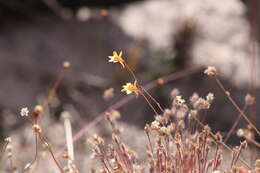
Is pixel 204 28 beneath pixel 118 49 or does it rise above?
above

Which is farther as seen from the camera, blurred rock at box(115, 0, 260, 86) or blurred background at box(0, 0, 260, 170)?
blurred rock at box(115, 0, 260, 86)

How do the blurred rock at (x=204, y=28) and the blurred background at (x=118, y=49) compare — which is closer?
the blurred background at (x=118, y=49)

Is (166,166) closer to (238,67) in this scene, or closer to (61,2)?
(238,67)

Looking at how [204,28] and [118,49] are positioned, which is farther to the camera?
[204,28]

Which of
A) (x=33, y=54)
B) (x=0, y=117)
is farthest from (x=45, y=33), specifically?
(x=0, y=117)

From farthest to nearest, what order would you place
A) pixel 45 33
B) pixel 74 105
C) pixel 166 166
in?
1. pixel 45 33
2. pixel 74 105
3. pixel 166 166

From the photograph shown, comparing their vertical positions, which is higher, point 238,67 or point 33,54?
point 33,54

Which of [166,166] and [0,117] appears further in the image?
[0,117]

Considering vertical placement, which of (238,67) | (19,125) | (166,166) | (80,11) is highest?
(80,11)
